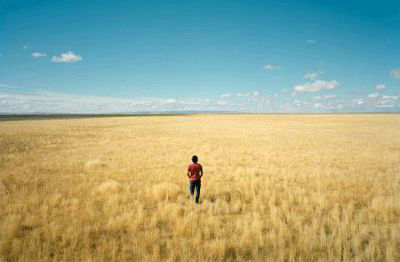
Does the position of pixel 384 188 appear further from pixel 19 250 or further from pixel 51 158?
pixel 51 158

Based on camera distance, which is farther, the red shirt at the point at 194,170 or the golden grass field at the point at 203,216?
the red shirt at the point at 194,170

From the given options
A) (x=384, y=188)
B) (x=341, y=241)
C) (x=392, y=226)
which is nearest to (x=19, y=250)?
(x=341, y=241)

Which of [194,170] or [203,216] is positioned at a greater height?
[194,170]

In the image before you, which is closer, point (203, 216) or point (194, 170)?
point (203, 216)

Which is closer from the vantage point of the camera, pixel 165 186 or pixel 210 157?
pixel 165 186

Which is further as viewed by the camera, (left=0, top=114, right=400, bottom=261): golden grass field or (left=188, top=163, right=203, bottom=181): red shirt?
(left=188, top=163, right=203, bottom=181): red shirt

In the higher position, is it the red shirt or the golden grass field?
the red shirt

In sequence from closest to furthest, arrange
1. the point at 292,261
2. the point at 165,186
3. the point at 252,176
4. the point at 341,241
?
the point at 292,261 < the point at 341,241 < the point at 165,186 < the point at 252,176

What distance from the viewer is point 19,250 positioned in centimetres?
583

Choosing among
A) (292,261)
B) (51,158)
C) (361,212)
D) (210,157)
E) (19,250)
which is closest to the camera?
(292,261)

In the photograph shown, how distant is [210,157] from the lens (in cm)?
2059

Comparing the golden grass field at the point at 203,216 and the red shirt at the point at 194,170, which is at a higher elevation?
the red shirt at the point at 194,170

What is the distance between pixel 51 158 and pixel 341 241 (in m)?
18.5

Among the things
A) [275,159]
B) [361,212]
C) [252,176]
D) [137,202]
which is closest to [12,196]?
[137,202]
